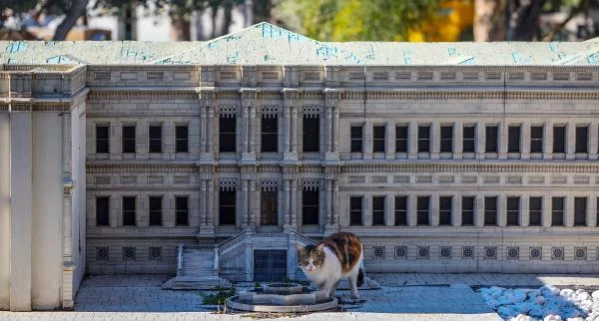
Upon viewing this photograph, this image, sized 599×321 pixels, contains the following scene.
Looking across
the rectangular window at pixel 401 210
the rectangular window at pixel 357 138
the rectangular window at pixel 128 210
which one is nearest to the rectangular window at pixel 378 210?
the rectangular window at pixel 401 210

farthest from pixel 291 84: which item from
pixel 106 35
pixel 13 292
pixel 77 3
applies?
pixel 106 35

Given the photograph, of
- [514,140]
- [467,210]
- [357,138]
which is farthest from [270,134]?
[514,140]

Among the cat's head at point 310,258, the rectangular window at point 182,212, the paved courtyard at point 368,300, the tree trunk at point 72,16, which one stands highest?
the tree trunk at point 72,16

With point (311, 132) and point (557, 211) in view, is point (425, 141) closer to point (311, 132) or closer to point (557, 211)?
point (311, 132)

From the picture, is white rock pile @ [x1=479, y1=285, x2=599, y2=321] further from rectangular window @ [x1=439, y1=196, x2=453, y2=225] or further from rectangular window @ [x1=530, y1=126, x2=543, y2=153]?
rectangular window @ [x1=530, y1=126, x2=543, y2=153]

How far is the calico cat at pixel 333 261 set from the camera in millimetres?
65312

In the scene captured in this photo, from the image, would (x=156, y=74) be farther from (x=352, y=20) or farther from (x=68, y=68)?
(x=352, y=20)

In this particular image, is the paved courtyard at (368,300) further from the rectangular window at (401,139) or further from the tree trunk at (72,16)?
the tree trunk at (72,16)

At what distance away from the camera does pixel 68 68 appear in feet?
228

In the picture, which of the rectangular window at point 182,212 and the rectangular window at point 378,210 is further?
the rectangular window at point 378,210

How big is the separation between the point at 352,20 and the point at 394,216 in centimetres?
3716

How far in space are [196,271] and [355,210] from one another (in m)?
6.92

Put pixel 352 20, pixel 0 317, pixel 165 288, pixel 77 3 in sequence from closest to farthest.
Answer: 1. pixel 0 317
2. pixel 165 288
3. pixel 77 3
4. pixel 352 20

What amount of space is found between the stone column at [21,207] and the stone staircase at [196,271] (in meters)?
6.39
